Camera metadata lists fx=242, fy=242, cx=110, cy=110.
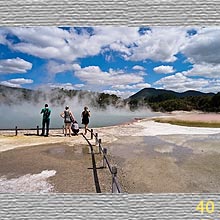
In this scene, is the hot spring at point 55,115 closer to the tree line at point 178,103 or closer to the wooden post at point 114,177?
the tree line at point 178,103

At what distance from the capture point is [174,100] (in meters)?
1.78

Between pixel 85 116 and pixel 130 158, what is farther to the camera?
pixel 130 158

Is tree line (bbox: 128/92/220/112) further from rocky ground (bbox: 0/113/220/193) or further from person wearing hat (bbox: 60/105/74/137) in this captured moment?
person wearing hat (bbox: 60/105/74/137)

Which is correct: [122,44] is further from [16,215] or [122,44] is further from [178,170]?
[16,215]

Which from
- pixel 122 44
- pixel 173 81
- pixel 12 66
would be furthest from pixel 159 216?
pixel 12 66

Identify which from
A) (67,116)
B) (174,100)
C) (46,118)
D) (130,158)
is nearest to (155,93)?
(174,100)

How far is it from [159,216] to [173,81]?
35.5 inches

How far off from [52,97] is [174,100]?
88 cm

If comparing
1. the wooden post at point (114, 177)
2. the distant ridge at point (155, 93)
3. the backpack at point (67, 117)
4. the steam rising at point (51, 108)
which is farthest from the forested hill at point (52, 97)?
the wooden post at point (114, 177)

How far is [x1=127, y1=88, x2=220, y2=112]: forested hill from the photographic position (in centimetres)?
172

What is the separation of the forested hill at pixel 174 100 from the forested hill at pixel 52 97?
0.80ft

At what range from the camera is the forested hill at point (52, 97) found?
5.34ft

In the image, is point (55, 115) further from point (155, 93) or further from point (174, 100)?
point (174, 100)

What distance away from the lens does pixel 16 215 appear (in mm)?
1423
